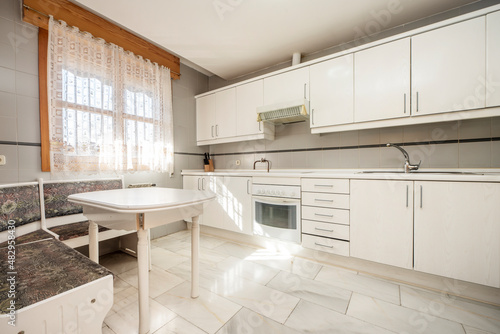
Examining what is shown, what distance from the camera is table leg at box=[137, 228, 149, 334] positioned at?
3.71ft

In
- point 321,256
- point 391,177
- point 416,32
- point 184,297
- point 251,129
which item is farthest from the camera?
point 251,129

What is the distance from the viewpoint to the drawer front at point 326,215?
1922mm

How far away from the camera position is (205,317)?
135 cm

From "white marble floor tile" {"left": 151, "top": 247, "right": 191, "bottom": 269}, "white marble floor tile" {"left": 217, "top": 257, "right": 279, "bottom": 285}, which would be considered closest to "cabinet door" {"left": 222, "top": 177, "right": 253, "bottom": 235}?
"white marble floor tile" {"left": 217, "top": 257, "right": 279, "bottom": 285}

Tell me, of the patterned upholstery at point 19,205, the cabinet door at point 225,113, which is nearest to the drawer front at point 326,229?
the cabinet door at point 225,113

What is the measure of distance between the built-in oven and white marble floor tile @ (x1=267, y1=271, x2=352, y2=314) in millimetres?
444

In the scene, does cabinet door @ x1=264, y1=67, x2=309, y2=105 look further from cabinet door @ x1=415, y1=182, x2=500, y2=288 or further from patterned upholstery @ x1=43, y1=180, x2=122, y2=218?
patterned upholstery @ x1=43, y1=180, x2=122, y2=218

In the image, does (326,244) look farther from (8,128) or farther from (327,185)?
(8,128)

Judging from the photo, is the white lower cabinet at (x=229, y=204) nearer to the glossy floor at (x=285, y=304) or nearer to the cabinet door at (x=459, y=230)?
the glossy floor at (x=285, y=304)

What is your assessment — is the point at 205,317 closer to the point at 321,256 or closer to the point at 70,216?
the point at 321,256

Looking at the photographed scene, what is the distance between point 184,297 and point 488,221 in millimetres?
2261

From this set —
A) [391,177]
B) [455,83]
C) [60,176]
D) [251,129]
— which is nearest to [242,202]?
[251,129]

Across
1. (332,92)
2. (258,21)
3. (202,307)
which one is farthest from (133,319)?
(258,21)

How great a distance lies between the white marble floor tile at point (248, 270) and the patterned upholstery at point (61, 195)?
5.07ft
